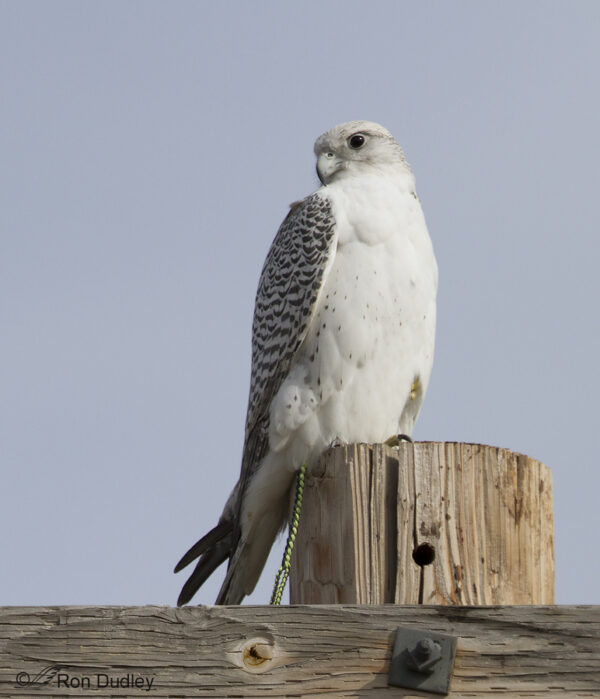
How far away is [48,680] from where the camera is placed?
2174mm

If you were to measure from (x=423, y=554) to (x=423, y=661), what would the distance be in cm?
62

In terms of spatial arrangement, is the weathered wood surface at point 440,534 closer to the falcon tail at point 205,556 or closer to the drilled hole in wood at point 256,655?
the drilled hole in wood at point 256,655

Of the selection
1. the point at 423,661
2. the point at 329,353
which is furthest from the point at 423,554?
the point at 329,353

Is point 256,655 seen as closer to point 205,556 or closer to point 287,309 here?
point 205,556

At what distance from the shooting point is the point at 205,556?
16.7 ft

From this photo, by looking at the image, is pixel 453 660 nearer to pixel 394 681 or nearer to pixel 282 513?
pixel 394 681

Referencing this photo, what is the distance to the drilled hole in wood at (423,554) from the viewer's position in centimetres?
277

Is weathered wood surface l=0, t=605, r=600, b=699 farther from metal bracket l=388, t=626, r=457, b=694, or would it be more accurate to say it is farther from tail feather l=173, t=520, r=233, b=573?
tail feather l=173, t=520, r=233, b=573

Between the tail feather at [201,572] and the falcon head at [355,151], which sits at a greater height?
the falcon head at [355,151]

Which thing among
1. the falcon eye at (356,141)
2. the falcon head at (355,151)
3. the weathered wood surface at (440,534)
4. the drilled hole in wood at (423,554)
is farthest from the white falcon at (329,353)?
the drilled hole in wood at (423,554)

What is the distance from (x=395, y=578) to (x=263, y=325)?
3362mm

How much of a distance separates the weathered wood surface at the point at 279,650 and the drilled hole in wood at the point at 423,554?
0.47 metres

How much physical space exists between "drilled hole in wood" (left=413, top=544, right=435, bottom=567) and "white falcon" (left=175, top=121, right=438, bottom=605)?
7.49 feet

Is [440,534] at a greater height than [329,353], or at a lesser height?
lesser
